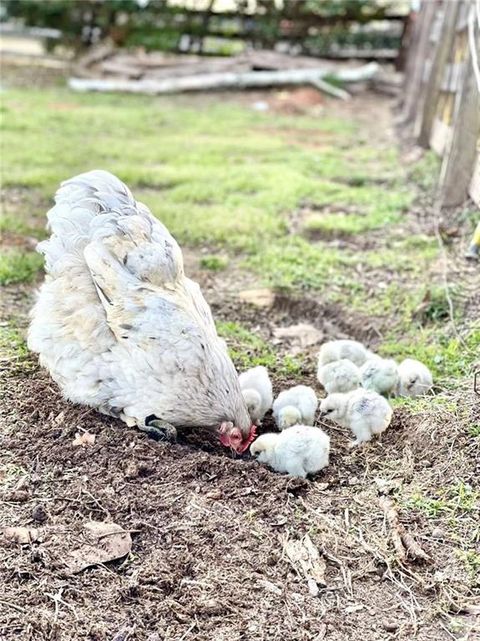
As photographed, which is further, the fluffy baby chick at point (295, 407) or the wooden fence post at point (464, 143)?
the wooden fence post at point (464, 143)

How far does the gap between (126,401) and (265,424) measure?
0.78 meters

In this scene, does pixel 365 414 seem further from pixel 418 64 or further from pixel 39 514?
pixel 418 64

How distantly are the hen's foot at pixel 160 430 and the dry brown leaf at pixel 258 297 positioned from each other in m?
1.89

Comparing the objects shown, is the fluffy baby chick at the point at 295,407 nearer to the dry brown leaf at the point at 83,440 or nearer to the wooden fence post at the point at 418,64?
the dry brown leaf at the point at 83,440

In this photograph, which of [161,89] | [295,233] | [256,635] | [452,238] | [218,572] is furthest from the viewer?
[161,89]

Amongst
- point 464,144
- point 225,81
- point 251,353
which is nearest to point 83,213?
point 251,353

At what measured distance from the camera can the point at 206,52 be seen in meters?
16.3

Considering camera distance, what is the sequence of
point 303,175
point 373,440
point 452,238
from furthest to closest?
point 303,175, point 452,238, point 373,440

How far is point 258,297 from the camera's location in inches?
204

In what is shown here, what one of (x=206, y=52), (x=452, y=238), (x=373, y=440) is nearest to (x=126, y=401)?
(x=373, y=440)

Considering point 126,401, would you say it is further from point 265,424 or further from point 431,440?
point 431,440

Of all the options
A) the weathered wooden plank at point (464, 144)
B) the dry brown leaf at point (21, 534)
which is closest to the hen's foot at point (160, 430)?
the dry brown leaf at point (21, 534)

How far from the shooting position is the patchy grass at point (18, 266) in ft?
16.5

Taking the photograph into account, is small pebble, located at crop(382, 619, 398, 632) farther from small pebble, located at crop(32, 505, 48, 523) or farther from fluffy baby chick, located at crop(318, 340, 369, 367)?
fluffy baby chick, located at crop(318, 340, 369, 367)
